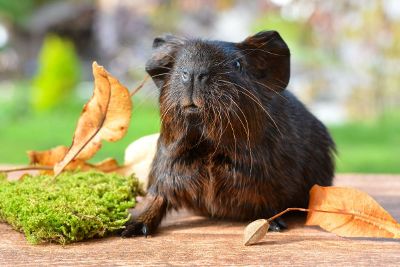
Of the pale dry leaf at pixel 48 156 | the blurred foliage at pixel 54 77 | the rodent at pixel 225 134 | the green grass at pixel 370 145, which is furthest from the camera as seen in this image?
the blurred foliage at pixel 54 77

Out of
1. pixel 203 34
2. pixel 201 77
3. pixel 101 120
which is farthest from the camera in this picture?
pixel 203 34

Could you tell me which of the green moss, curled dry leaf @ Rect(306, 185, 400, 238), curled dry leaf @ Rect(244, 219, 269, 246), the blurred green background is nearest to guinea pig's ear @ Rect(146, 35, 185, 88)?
the green moss

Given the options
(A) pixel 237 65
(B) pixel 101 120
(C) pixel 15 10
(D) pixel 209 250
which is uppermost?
(C) pixel 15 10

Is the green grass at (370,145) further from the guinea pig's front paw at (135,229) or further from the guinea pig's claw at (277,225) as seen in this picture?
the guinea pig's front paw at (135,229)

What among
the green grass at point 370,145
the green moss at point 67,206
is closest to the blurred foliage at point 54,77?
the green grass at point 370,145

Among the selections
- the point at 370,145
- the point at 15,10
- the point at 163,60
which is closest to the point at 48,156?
the point at 163,60

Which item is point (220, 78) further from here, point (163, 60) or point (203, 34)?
point (203, 34)

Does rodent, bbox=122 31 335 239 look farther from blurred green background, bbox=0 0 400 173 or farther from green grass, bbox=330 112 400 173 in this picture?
blurred green background, bbox=0 0 400 173
